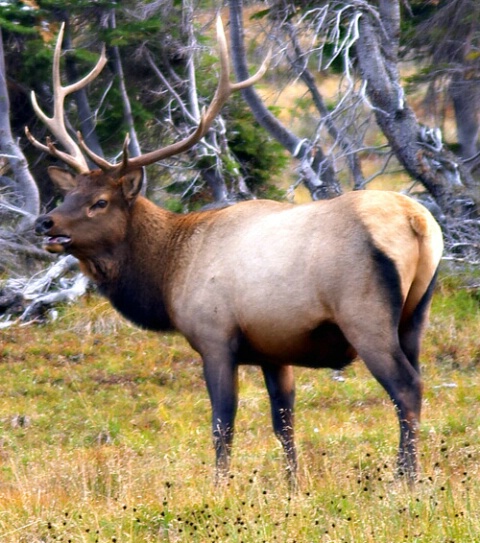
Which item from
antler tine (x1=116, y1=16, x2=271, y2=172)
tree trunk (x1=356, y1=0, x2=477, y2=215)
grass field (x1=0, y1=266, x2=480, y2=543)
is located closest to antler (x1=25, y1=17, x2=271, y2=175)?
antler tine (x1=116, y1=16, x2=271, y2=172)

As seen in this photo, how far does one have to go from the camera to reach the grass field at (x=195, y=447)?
5.09m

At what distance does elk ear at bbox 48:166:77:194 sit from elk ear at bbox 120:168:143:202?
0.51 meters

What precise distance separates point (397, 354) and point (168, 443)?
8.44ft

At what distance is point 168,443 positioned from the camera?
26.5 ft

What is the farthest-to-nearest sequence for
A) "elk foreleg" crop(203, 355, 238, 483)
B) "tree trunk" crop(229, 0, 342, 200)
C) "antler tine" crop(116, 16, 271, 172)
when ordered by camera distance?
1. "tree trunk" crop(229, 0, 342, 200)
2. "antler tine" crop(116, 16, 271, 172)
3. "elk foreleg" crop(203, 355, 238, 483)

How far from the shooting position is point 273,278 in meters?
6.57

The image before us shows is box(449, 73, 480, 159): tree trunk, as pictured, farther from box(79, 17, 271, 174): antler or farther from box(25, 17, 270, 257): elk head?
box(25, 17, 270, 257): elk head

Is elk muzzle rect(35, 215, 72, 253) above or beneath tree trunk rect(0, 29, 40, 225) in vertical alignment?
above

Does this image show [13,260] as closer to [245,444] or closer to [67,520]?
[245,444]

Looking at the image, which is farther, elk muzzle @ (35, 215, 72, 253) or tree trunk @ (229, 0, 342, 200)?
tree trunk @ (229, 0, 342, 200)

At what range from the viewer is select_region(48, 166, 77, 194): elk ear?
26.6ft

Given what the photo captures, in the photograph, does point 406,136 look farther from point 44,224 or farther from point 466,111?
point 44,224

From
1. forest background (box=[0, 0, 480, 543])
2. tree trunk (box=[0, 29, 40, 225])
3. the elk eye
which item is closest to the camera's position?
forest background (box=[0, 0, 480, 543])

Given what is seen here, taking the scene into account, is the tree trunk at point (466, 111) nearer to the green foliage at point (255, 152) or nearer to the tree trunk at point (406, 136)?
the tree trunk at point (406, 136)
